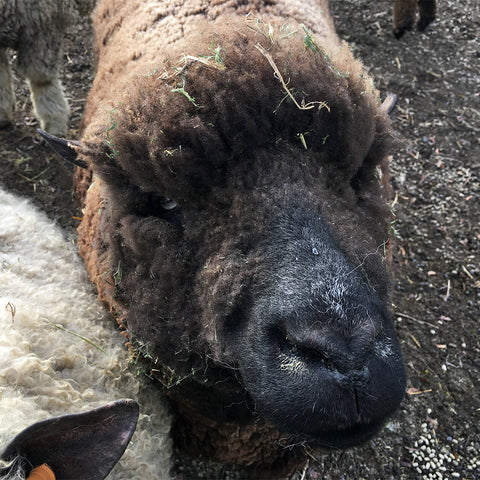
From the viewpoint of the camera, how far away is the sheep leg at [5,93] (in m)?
4.98

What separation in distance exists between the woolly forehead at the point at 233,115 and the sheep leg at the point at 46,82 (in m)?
3.03

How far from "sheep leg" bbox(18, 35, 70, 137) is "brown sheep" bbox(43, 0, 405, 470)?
2660mm

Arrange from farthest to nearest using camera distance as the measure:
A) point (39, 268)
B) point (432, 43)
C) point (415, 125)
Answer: point (432, 43)
point (415, 125)
point (39, 268)

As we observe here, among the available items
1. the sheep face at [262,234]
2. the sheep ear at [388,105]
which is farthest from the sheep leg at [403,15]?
the sheep face at [262,234]

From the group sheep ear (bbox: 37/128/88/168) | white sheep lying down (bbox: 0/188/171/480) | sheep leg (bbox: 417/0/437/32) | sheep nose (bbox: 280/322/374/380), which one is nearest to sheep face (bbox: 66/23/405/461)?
sheep nose (bbox: 280/322/374/380)

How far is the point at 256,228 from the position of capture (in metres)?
2.03

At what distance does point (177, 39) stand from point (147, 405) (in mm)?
2218

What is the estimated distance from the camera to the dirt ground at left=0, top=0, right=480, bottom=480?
3695mm

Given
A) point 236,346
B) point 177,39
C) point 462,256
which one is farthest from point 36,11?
point 462,256

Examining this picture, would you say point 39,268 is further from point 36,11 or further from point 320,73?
point 36,11

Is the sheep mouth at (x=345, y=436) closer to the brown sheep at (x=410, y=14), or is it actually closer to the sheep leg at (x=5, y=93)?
the sheep leg at (x=5, y=93)

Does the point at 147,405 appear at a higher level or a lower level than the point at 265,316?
lower

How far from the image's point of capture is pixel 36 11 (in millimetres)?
4422

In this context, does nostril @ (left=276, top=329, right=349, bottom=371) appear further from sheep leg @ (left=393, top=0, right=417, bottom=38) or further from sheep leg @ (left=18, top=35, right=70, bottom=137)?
sheep leg @ (left=393, top=0, right=417, bottom=38)
